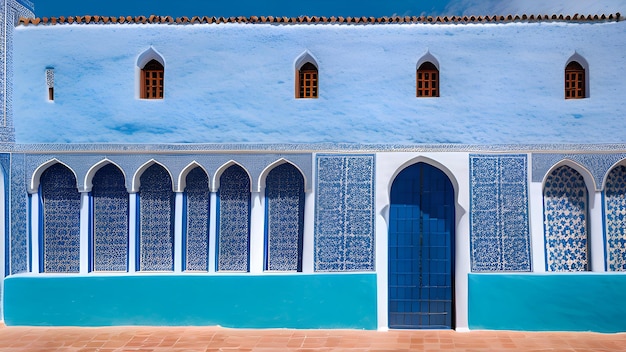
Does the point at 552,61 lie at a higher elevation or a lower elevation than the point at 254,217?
higher

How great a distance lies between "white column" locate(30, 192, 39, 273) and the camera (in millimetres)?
7703

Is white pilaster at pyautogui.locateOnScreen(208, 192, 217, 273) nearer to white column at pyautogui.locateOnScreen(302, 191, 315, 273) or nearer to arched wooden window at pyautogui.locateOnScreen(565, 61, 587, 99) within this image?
white column at pyautogui.locateOnScreen(302, 191, 315, 273)

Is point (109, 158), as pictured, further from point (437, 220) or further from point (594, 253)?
point (594, 253)

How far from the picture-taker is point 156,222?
780 cm

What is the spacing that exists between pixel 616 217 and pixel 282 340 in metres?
4.86

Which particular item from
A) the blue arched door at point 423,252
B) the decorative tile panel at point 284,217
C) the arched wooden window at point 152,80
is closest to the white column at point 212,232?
the decorative tile panel at point 284,217

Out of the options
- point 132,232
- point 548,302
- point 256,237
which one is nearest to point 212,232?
point 256,237

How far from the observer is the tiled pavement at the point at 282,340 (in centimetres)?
669

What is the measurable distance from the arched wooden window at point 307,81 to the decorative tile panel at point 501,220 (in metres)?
2.50

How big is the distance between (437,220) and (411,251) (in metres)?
0.56

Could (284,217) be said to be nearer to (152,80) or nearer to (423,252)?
(423,252)

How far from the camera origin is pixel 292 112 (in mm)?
7551

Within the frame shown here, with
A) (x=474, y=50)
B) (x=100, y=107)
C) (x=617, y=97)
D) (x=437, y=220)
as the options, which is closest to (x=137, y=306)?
(x=100, y=107)

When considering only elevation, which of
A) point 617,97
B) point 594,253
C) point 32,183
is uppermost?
point 617,97
